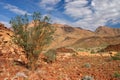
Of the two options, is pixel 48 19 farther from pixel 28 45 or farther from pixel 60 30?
pixel 60 30

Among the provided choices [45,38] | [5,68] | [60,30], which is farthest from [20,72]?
[60,30]

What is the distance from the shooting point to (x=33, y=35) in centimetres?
1334

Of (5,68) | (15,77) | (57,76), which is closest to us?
(15,77)

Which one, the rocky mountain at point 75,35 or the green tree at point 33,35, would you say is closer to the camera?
the green tree at point 33,35

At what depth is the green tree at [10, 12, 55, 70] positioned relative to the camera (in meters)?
13.3

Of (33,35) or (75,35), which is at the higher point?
(75,35)

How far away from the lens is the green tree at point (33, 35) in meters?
13.3

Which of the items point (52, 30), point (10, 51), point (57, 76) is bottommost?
point (57, 76)

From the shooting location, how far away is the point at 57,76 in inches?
461

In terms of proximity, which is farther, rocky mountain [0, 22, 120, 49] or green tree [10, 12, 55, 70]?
rocky mountain [0, 22, 120, 49]

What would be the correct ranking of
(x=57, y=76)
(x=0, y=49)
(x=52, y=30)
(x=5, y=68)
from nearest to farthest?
(x=57, y=76) → (x=5, y=68) → (x=52, y=30) → (x=0, y=49)

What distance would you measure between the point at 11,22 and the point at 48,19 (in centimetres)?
209

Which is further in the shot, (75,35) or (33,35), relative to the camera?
(75,35)

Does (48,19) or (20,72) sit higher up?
(48,19)
